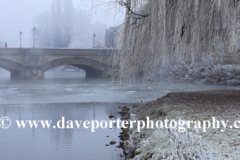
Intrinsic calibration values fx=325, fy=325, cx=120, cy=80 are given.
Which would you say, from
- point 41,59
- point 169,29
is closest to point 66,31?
point 41,59

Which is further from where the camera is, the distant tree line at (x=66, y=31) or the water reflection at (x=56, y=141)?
the distant tree line at (x=66, y=31)

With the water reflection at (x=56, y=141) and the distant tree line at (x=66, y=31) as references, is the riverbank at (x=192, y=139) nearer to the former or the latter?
the water reflection at (x=56, y=141)

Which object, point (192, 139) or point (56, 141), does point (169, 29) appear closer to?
point (56, 141)

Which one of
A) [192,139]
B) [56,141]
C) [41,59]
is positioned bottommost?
[56,141]

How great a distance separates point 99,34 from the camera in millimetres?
68938

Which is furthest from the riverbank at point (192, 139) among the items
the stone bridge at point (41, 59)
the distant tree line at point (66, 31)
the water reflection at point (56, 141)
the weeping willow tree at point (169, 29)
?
the distant tree line at point (66, 31)

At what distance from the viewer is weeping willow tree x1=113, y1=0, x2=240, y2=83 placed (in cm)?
710

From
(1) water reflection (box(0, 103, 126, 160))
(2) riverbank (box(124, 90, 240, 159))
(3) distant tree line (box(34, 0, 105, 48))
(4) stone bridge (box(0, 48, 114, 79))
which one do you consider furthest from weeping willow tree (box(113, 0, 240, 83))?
(3) distant tree line (box(34, 0, 105, 48))

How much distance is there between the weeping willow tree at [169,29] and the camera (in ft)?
23.3

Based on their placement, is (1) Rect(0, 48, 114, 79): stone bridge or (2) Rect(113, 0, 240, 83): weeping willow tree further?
(1) Rect(0, 48, 114, 79): stone bridge

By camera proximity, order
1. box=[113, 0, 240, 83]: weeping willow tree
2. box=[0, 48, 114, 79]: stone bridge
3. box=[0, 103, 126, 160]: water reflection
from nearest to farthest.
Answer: box=[0, 103, 126, 160]: water reflection
box=[113, 0, 240, 83]: weeping willow tree
box=[0, 48, 114, 79]: stone bridge

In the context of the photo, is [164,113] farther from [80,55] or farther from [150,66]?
[80,55]

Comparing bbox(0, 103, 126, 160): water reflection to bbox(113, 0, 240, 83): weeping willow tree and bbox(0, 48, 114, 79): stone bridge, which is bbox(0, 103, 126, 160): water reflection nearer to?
bbox(113, 0, 240, 83): weeping willow tree

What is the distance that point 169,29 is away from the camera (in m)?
7.67
